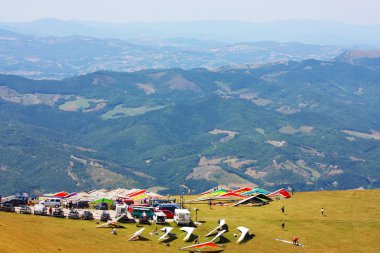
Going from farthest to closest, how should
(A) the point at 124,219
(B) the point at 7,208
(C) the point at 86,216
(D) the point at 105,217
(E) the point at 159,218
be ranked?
(B) the point at 7,208
(C) the point at 86,216
(D) the point at 105,217
(A) the point at 124,219
(E) the point at 159,218

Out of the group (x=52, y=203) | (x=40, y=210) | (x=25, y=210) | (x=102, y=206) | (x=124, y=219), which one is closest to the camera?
(x=124, y=219)

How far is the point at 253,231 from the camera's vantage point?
94.4 m

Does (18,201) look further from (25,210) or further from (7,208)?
(25,210)

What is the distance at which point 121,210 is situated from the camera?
10262 centimetres

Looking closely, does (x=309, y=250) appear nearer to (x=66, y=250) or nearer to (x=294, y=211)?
(x=294, y=211)

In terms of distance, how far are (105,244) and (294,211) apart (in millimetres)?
42729

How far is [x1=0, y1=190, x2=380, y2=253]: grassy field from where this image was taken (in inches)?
3162

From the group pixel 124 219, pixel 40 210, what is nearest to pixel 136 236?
pixel 124 219

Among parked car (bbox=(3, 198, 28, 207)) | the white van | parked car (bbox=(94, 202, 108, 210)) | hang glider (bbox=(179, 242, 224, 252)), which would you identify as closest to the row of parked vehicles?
parked car (bbox=(3, 198, 28, 207))

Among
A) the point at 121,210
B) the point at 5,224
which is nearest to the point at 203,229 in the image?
the point at 121,210

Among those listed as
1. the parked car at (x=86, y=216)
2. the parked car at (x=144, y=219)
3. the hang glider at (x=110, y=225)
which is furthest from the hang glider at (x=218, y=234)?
the parked car at (x=86, y=216)

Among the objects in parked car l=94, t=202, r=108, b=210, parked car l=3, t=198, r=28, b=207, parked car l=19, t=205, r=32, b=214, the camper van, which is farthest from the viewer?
parked car l=94, t=202, r=108, b=210

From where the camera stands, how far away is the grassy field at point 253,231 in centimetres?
8031

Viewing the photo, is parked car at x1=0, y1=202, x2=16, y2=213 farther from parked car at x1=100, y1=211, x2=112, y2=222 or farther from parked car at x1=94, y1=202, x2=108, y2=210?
parked car at x1=94, y1=202, x2=108, y2=210
